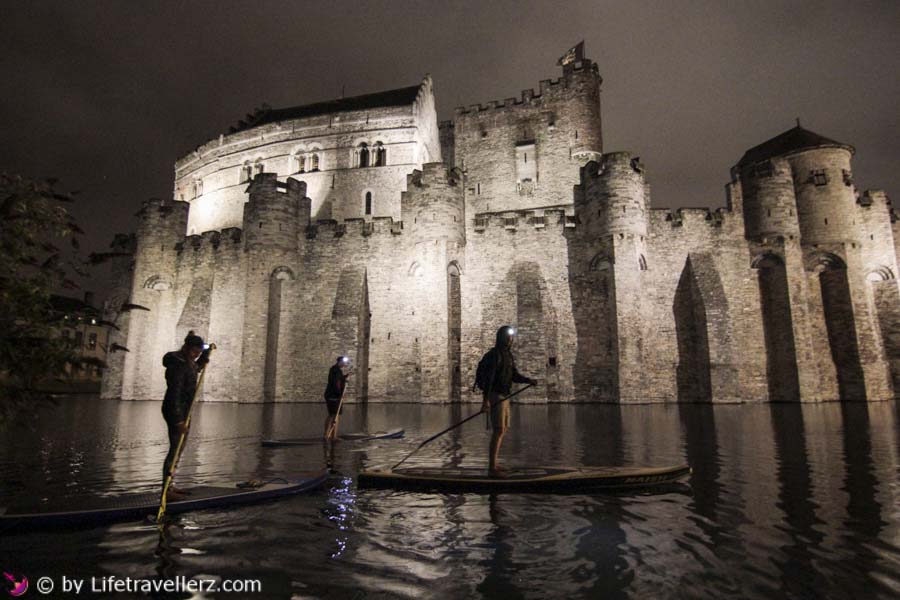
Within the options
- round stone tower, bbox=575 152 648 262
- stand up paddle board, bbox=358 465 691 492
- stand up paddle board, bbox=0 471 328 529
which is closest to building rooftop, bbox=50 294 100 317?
stand up paddle board, bbox=0 471 328 529

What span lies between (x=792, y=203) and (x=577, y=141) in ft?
44.9

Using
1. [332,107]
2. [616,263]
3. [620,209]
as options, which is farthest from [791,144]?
[332,107]

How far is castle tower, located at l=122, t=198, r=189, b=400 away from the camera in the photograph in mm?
26203

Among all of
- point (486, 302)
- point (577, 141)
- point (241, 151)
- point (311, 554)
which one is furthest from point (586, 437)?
point (241, 151)

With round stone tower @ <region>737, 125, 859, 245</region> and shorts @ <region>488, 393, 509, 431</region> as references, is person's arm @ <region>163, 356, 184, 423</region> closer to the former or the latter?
shorts @ <region>488, 393, 509, 431</region>

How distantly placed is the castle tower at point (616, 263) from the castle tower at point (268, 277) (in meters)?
13.5

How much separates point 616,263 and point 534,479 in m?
16.9

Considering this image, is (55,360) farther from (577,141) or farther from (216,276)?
(577,141)

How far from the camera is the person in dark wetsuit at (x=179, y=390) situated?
173 inches

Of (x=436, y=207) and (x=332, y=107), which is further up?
(x=332, y=107)

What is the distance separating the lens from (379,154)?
1399 inches

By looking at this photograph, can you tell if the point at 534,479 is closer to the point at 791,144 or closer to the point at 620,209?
the point at 620,209

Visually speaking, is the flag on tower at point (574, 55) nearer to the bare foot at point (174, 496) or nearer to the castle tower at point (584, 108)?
the castle tower at point (584, 108)

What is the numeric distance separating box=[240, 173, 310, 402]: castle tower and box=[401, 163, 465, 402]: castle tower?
224 inches
